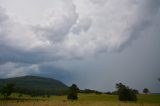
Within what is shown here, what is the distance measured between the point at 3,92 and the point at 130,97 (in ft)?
192

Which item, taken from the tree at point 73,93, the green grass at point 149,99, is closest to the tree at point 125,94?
the green grass at point 149,99

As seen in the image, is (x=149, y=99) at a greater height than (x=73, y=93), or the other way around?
(x=73, y=93)

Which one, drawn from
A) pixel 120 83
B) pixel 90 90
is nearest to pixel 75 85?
pixel 120 83

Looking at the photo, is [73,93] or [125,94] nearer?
[125,94]

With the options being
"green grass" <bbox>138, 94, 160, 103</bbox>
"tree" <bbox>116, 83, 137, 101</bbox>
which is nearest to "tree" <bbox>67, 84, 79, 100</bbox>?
"tree" <bbox>116, 83, 137, 101</bbox>

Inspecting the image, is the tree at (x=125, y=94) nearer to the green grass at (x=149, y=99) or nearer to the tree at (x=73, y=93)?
the green grass at (x=149, y=99)

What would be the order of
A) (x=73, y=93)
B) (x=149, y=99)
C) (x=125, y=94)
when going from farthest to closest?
(x=149, y=99) → (x=73, y=93) → (x=125, y=94)

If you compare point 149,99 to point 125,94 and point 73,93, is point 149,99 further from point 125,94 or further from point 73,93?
point 73,93

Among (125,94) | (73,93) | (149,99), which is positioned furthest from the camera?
(149,99)

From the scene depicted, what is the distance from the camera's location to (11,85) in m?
122

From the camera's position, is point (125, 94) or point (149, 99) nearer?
point (125, 94)

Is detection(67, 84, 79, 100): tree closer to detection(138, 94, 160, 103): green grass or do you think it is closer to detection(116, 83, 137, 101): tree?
detection(116, 83, 137, 101): tree

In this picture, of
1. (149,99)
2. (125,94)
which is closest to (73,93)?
(125,94)

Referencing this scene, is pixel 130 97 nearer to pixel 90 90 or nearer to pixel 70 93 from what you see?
pixel 70 93
